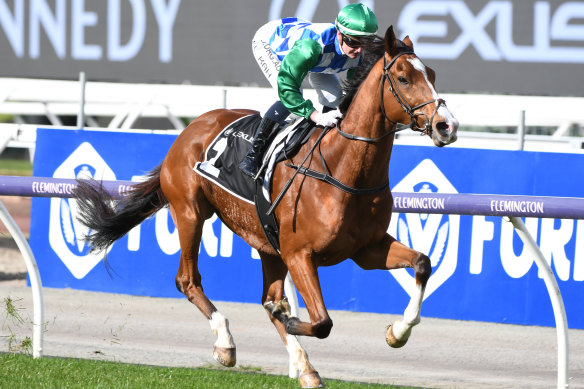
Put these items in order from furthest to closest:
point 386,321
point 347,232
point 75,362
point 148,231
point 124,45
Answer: point 124,45
point 148,231
point 386,321
point 75,362
point 347,232

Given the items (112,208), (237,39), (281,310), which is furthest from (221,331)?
(237,39)

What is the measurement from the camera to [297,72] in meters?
5.23

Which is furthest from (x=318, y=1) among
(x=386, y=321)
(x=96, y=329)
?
(x=96, y=329)

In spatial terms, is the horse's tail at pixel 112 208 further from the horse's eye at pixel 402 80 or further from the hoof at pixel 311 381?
the horse's eye at pixel 402 80

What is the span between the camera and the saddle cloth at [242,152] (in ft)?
17.9

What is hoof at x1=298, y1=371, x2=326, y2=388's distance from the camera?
5.15m

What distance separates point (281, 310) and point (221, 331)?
44cm

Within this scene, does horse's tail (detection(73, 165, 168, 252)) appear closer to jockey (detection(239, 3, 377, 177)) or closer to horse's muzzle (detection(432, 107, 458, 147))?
jockey (detection(239, 3, 377, 177))

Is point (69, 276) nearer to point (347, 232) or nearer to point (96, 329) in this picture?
point (96, 329)

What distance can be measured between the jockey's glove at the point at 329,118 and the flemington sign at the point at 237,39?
4965 mm

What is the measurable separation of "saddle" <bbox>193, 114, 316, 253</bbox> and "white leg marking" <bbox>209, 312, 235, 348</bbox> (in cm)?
54

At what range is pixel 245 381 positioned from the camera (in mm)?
5789

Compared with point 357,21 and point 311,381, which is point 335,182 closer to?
point 357,21

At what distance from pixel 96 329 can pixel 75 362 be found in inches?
60.3
